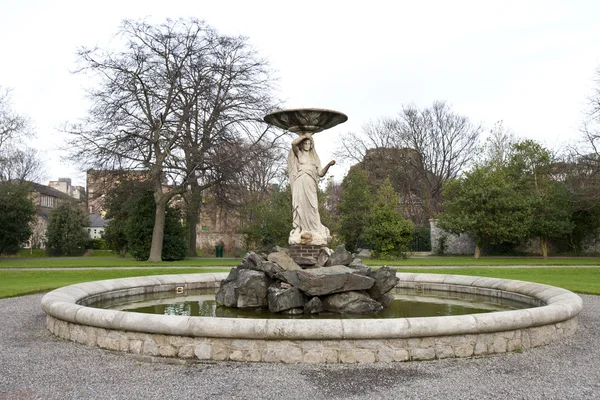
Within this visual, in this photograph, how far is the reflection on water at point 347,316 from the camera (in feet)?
29.4

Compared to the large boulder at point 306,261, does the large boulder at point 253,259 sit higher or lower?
higher

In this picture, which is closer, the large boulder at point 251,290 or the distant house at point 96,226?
the large boulder at point 251,290

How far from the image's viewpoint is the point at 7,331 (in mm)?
8539

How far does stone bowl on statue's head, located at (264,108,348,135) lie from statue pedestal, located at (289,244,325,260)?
8.10 feet

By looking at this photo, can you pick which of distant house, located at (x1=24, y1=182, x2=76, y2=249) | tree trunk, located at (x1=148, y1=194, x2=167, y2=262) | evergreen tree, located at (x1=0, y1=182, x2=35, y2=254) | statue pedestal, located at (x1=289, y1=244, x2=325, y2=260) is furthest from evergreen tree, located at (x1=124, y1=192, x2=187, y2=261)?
distant house, located at (x1=24, y1=182, x2=76, y2=249)

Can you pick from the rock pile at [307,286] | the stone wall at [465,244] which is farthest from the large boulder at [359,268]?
the stone wall at [465,244]

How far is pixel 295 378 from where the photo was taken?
5703mm

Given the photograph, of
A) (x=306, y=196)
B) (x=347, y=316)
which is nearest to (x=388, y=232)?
(x=306, y=196)

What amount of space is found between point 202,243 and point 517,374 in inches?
1582

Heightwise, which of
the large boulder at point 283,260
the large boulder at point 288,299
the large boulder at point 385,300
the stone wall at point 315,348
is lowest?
the stone wall at point 315,348

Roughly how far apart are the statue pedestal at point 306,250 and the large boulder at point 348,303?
208 cm

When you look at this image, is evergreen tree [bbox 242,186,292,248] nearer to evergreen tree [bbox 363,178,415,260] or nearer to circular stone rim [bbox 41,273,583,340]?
evergreen tree [bbox 363,178,415,260]

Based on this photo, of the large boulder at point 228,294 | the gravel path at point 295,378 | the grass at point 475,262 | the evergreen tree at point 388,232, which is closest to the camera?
the gravel path at point 295,378

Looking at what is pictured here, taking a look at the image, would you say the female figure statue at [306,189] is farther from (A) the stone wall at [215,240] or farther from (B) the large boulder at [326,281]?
(A) the stone wall at [215,240]
